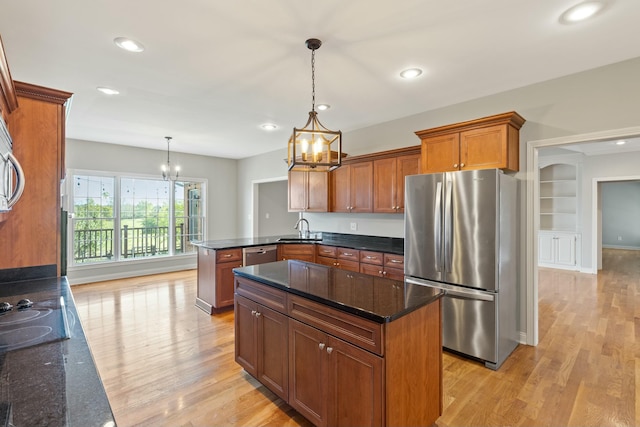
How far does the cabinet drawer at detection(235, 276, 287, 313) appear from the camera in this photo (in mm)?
2062

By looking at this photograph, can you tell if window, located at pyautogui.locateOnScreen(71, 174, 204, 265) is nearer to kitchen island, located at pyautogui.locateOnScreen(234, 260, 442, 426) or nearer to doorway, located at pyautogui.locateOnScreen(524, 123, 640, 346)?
kitchen island, located at pyautogui.locateOnScreen(234, 260, 442, 426)

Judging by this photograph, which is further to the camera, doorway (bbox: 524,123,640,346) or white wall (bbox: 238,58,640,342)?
doorway (bbox: 524,123,640,346)

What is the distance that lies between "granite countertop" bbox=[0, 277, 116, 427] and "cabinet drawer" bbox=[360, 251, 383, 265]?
3095 millimetres

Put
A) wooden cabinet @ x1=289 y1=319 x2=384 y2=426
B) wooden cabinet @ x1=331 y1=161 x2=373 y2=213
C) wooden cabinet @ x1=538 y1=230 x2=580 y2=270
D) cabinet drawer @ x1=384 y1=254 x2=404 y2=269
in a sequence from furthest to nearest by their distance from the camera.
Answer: wooden cabinet @ x1=538 y1=230 x2=580 y2=270
wooden cabinet @ x1=331 y1=161 x2=373 y2=213
cabinet drawer @ x1=384 y1=254 x2=404 y2=269
wooden cabinet @ x1=289 y1=319 x2=384 y2=426

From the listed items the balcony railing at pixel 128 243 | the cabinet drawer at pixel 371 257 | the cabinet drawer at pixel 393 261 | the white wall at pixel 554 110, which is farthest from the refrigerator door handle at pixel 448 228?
the balcony railing at pixel 128 243

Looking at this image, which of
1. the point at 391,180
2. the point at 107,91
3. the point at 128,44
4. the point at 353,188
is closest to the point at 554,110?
the point at 391,180

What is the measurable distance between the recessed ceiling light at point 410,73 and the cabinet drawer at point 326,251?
7.97ft

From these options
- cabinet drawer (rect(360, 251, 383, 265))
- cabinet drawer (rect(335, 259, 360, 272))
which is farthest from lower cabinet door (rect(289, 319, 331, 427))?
cabinet drawer (rect(335, 259, 360, 272))

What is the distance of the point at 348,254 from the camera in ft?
14.0

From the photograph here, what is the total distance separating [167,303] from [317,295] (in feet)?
11.9

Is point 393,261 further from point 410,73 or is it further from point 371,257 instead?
point 410,73

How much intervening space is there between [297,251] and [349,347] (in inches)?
122

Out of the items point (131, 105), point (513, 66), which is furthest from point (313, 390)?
point (131, 105)

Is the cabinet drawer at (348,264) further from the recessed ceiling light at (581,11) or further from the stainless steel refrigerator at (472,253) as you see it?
the recessed ceiling light at (581,11)
